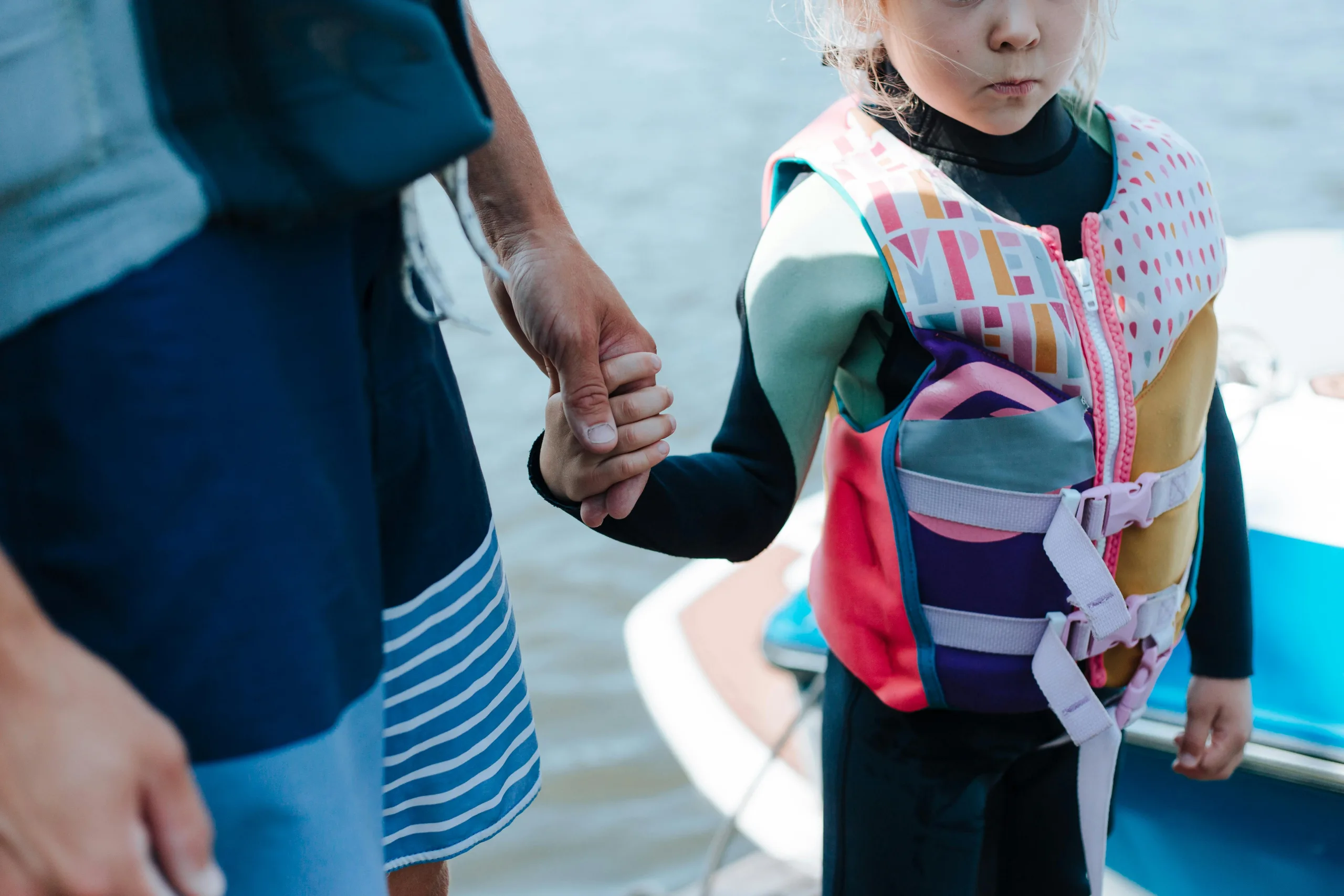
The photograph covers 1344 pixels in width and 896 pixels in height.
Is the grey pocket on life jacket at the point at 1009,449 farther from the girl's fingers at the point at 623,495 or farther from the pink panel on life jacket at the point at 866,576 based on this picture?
the girl's fingers at the point at 623,495

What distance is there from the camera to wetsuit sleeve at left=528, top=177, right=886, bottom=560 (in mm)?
895

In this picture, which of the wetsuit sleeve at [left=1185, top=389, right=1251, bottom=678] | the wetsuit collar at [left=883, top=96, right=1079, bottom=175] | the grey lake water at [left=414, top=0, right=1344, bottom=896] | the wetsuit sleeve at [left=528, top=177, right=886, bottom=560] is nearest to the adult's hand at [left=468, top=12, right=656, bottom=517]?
the wetsuit sleeve at [left=528, top=177, right=886, bottom=560]

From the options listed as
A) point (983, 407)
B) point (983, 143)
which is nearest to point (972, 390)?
point (983, 407)

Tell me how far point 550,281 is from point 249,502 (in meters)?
0.30

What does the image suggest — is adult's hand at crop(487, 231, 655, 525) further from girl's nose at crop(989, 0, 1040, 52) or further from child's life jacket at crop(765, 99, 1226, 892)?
girl's nose at crop(989, 0, 1040, 52)

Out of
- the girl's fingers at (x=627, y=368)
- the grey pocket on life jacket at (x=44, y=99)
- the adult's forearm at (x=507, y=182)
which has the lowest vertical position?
the girl's fingers at (x=627, y=368)

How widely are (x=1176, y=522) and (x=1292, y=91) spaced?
473 cm

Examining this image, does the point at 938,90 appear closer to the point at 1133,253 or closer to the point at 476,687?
the point at 1133,253

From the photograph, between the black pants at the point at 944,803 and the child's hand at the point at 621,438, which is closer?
the child's hand at the point at 621,438

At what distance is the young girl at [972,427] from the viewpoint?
35.1 inches

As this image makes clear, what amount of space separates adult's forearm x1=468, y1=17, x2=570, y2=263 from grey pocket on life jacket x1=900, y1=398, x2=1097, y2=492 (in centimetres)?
32

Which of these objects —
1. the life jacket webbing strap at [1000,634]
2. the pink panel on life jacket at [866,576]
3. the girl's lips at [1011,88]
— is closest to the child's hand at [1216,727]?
the life jacket webbing strap at [1000,634]

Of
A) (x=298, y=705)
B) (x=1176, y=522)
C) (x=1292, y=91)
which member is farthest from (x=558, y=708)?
(x=1292, y=91)

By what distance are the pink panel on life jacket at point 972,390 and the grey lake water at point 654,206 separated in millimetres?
391
